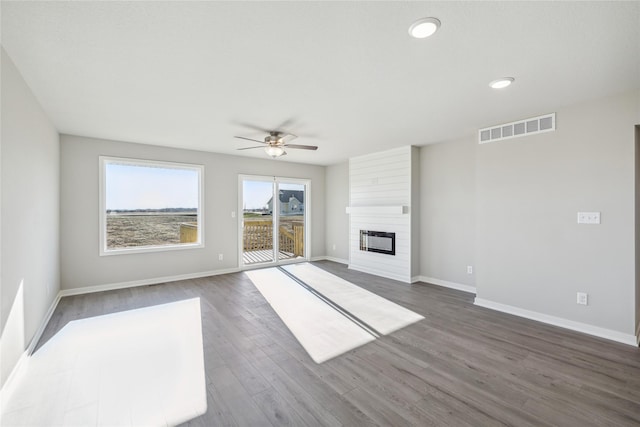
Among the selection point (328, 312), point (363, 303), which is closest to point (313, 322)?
point (328, 312)

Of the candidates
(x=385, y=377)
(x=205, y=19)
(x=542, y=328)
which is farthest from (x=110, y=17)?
(x=542, y=328)

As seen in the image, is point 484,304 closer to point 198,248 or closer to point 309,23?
point 309,23

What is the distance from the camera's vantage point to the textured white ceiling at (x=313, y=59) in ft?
5.90

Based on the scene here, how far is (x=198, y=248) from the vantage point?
228 inches

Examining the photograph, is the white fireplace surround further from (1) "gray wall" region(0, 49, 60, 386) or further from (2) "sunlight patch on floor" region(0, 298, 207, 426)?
(1) "gray wall" region(0, 49, 60, 386)

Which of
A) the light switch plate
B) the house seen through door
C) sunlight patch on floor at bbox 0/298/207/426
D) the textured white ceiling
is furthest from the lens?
the house seen through door

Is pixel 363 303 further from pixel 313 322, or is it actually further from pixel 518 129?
pixel 518 129

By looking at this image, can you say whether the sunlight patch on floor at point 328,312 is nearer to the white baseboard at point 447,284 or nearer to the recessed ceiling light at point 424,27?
the white baseboard at point 447,284

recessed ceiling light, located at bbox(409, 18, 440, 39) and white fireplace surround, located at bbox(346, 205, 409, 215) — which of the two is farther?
white fireplace surround, located at bbox(346, 205, 409, 215)

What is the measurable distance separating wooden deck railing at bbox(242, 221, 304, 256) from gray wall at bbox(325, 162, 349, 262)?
0.79 meters

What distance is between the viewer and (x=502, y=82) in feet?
8.98

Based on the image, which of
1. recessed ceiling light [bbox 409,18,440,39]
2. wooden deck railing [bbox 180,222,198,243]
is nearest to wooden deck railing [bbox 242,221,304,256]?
wooden deck railing [bbox 180,222,198,243]

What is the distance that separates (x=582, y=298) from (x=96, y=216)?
7.02m

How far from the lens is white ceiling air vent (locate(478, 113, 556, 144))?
3.54 m
